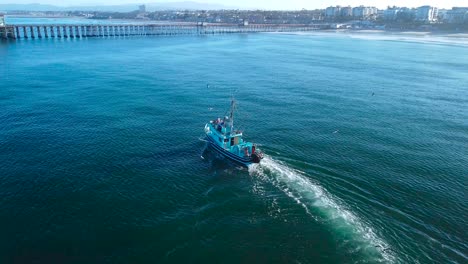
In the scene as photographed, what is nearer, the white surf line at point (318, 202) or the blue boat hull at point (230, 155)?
the white surf line at point (318, 202)

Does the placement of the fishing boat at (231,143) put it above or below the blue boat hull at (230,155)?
above

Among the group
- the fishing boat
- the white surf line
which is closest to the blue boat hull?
the fishing boat

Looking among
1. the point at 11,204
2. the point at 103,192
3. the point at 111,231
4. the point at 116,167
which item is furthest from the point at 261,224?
the point at 11,204

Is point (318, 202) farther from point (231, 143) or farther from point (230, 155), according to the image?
point (231, 143)

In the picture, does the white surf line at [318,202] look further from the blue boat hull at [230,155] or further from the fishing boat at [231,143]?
the fishing boat at [231,143]

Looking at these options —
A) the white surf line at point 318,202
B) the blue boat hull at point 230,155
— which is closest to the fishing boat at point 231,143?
the blue boat hull at point 230,155

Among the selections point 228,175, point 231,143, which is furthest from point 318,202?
point 231,143
